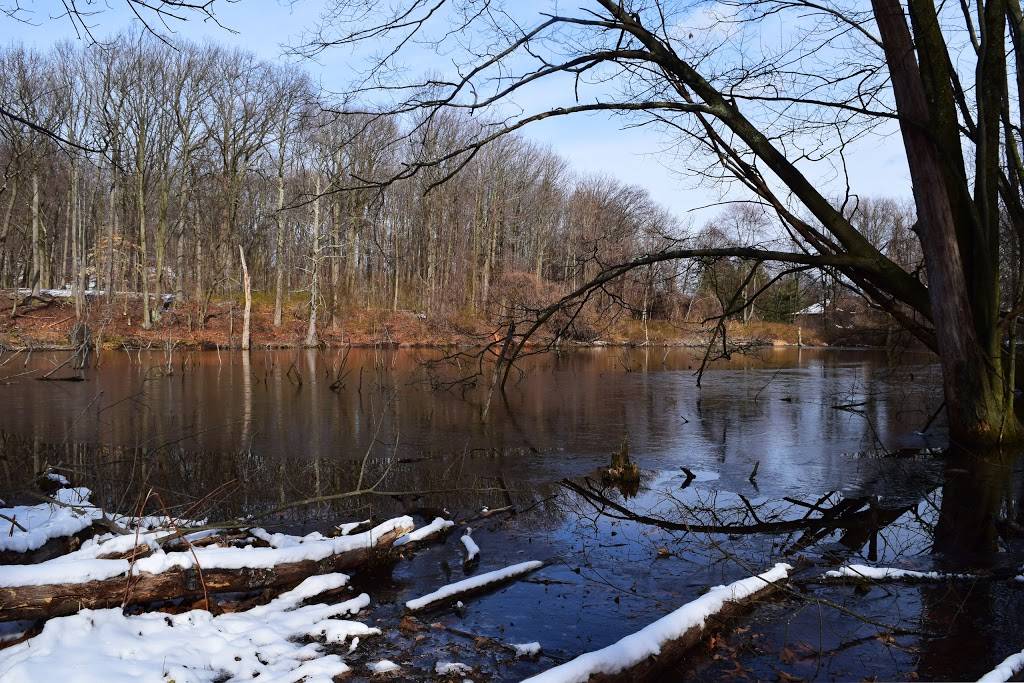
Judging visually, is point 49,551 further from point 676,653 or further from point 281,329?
point 281,329

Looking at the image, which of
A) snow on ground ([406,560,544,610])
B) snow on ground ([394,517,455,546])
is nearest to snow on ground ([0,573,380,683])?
snow on ground ([406,560,544,610])

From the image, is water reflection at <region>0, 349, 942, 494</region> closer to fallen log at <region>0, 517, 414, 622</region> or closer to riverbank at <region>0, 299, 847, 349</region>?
fallen log at <region>0, 517, 414, 622</region>

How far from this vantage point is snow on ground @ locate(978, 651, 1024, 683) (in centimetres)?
332

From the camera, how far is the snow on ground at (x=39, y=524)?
479 centimetres

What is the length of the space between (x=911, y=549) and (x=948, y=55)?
6.30 metres

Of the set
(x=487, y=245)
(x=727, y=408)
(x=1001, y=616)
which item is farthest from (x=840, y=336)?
(x=1001, y=616)

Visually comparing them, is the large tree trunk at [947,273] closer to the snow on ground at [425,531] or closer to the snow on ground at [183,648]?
the snow on ground at [425,531]

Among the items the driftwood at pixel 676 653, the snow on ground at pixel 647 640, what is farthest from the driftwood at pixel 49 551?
the driftwood at pixel 676 653

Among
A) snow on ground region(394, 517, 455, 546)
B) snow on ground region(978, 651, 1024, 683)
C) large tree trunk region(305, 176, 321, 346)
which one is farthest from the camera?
large tree trunk region(305, 176, 321, 346)

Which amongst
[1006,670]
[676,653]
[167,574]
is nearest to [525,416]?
[167,574]

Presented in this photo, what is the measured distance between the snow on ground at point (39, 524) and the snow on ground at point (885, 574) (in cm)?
514

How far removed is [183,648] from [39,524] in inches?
83.1

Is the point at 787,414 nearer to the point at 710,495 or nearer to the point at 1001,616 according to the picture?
the point at 710,495

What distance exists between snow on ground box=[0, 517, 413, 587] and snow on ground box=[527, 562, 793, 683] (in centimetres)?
225
